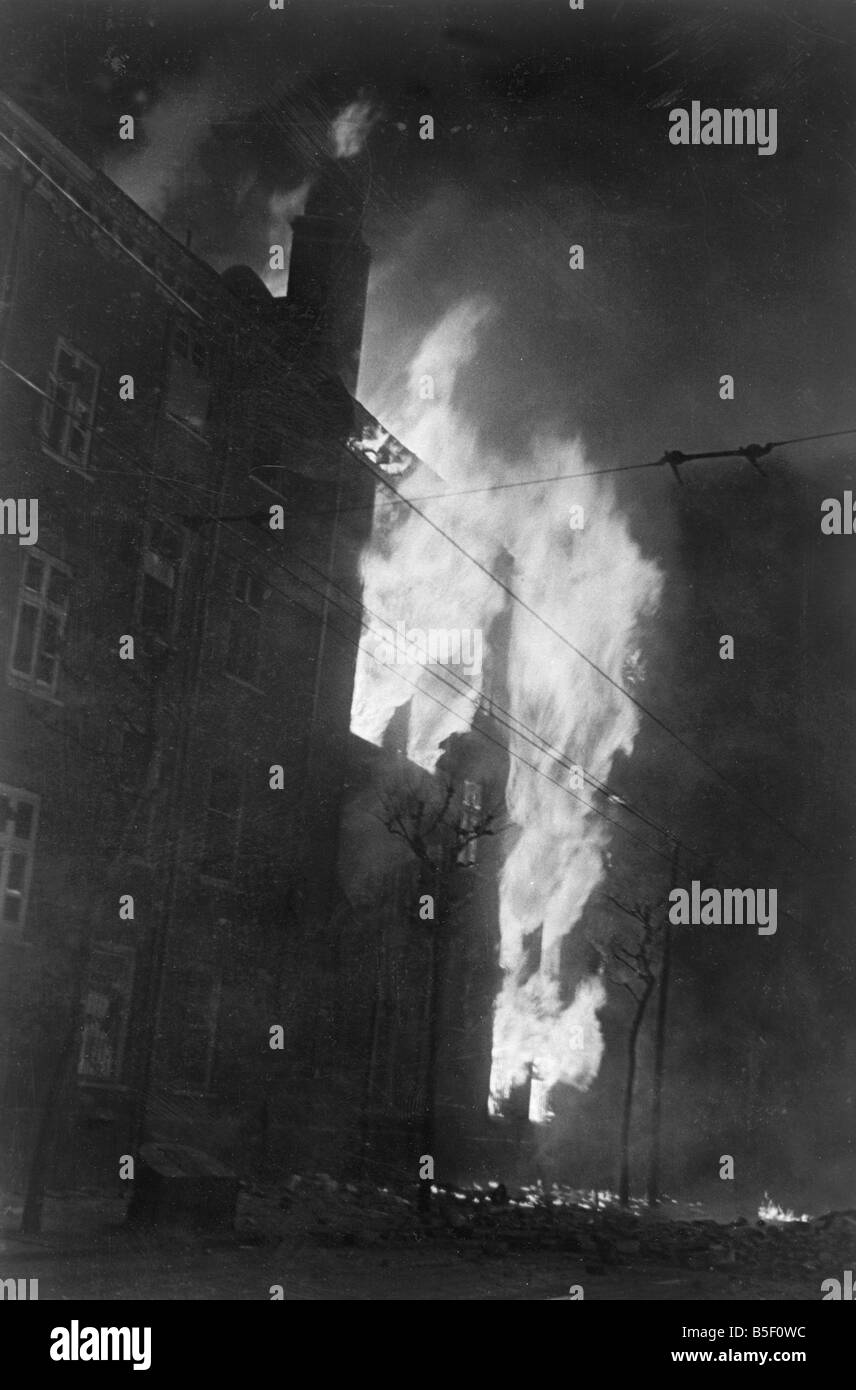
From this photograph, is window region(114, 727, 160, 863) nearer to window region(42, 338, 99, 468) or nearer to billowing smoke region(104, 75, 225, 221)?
window region(42, 338, 99, 468)

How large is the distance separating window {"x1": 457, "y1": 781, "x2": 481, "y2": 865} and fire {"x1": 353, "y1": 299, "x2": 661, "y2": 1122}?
0.49 ft

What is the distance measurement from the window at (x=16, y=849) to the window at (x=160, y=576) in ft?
2.89

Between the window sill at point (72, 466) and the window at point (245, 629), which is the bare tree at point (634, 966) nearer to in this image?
the window at point (245, 629)

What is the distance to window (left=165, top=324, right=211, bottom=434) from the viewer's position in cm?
557

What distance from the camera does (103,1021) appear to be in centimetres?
505

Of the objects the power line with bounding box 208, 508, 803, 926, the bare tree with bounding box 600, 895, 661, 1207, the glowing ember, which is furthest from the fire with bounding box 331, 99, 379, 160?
the glowing ember

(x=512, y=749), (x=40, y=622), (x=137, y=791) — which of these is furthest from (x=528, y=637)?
(x=40, y=622)

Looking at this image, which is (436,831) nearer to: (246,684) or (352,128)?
(246,684)

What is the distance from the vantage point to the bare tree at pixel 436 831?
537 cm

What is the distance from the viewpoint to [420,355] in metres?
5.66

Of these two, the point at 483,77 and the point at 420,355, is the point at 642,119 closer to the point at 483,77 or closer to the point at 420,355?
the point at 483,77

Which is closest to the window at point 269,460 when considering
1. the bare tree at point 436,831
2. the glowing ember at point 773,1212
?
the bare tree at point 436,831

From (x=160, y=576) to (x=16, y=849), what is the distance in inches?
50.4

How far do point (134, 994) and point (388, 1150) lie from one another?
1.20 m
